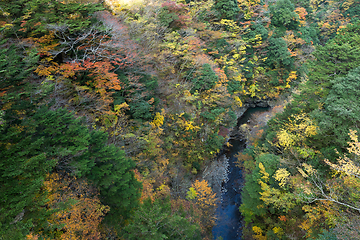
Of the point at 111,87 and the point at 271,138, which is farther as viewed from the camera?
the point at 271,138

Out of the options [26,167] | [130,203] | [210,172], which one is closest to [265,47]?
[210,172]

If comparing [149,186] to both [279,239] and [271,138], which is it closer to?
[279,239]

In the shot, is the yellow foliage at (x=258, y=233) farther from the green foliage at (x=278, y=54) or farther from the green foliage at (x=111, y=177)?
the green foliage at (x=278, y=54)

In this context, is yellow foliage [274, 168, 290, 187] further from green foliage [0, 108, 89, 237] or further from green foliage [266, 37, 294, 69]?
green foliage [266, 37, 294, 69]

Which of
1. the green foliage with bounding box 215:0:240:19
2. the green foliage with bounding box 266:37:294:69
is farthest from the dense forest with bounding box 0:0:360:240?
the green foliage with bounding box 266:37:294:69

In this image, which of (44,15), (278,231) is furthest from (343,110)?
(44,15)

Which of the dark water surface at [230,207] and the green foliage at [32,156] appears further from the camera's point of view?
Answer: the dark water surface at [230,207]

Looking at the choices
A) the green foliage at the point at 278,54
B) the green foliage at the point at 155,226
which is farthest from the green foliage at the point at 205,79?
the green foliage at the point at 278,54

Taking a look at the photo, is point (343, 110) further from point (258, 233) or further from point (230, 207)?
point (230, 207)
